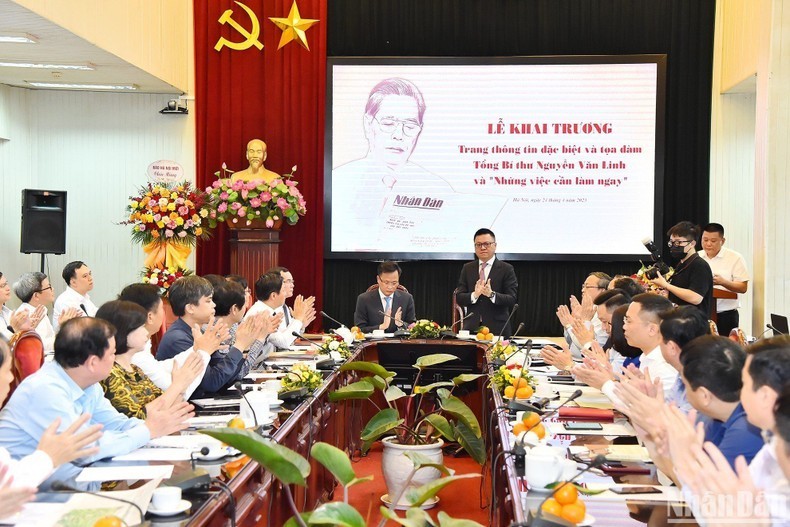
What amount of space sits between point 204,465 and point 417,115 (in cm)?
626

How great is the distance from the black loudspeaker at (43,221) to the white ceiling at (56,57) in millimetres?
998

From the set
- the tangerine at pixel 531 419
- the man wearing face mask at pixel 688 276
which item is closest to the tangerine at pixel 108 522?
the tangerine at pixel 531 419

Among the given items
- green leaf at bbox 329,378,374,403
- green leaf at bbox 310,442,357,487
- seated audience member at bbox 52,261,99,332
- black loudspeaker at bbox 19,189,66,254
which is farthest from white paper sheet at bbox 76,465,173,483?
black loudspeaker at bbox 19,189,66,254

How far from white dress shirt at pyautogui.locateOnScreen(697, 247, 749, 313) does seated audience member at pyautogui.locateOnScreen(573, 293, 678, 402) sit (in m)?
3.33

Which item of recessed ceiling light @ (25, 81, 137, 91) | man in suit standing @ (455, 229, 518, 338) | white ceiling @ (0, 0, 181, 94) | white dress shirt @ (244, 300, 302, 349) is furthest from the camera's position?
recessed ceiling light @ (25, 81, 137, 91)

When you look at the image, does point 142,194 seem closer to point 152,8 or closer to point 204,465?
point 152,8

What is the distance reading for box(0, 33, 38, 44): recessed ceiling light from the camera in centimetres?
597

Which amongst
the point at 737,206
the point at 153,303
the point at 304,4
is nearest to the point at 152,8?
the point at 304,4

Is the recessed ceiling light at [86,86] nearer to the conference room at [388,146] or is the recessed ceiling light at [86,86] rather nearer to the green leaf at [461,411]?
the conference room at [388,146]

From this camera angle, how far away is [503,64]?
8234 mm

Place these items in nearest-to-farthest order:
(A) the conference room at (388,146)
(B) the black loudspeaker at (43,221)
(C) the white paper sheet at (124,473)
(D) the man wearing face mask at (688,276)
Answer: (C) the white paper sheet at (124,473)
(D) the man wearing face mask at (688,276)
(B) the black loudspeaker at (43,221)
(A) the conference room at (388,146)

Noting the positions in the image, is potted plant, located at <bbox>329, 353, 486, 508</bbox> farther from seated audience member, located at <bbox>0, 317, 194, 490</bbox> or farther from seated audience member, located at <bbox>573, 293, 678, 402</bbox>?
seated audience member, located at <bbox>0, 317, 194, 490</bbox>

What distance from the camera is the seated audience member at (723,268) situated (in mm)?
6566

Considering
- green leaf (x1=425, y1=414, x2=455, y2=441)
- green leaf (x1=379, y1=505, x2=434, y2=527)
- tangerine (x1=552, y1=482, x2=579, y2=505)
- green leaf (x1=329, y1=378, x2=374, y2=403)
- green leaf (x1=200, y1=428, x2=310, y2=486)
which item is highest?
green leaf (x1=200, y1=428, x2=310, y2=486)
